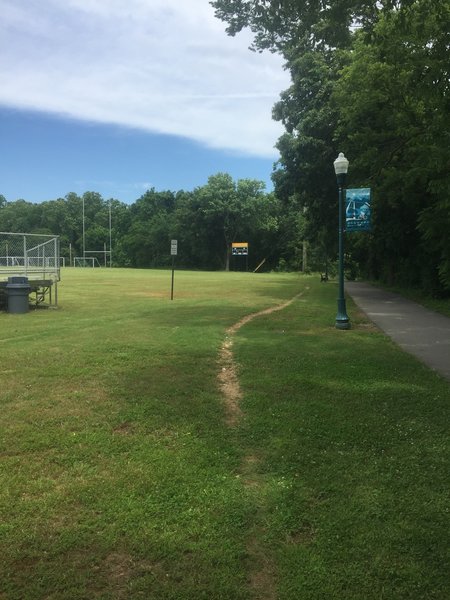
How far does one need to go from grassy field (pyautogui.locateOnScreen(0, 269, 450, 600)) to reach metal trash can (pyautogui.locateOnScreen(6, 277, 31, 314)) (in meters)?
7.64

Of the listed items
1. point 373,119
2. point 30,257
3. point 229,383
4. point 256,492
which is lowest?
point 256,492

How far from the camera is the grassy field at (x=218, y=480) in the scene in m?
2.99

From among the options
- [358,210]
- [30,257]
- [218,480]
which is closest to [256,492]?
[218,480]

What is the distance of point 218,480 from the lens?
4.12 meters

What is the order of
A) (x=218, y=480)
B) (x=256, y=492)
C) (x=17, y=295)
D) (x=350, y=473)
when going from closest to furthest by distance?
(x=256, y=492)
(x=218, y=480)
(x=350, y=473)
(x=17, y=295)

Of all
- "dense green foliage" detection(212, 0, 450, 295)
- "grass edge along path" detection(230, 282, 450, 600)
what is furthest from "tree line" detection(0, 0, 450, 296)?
"grass edge along path" detection(230, 282, 450, 600)

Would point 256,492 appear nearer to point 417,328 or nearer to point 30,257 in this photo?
point 417,328

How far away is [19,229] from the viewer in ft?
395

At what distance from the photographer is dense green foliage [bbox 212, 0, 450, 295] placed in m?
7.73

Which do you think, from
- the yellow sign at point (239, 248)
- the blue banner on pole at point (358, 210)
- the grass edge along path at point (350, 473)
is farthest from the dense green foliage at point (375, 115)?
the yellow sign at point (239, 248)

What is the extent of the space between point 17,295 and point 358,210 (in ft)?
32.6

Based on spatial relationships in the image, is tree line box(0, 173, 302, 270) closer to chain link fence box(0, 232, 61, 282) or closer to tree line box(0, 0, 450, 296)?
tree line box(0, 0, 450, 296)

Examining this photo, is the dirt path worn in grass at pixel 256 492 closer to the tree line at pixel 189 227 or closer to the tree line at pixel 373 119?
the tree line at pixel 373 119

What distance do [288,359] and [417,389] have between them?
2274 millimetres
